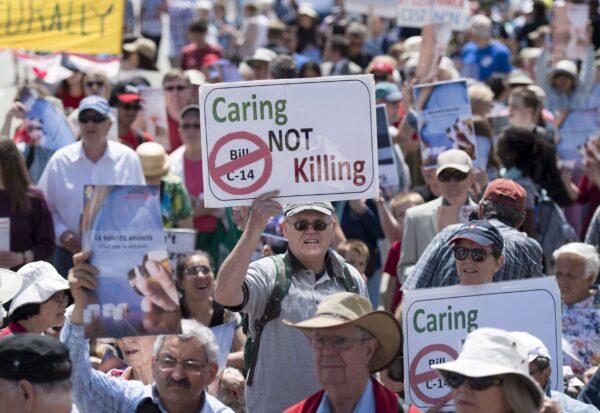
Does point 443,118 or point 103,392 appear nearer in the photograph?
point 103,392

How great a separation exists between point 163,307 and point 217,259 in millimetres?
3926

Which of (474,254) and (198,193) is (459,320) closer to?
(474,254)

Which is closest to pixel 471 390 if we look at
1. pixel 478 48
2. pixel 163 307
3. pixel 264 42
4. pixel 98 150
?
pixel 163 307

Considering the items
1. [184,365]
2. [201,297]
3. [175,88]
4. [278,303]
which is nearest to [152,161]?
[201,297]

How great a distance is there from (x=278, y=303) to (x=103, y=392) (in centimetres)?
87

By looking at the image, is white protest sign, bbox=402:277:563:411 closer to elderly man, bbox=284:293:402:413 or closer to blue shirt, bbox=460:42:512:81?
elderly man, bbox=284:293:402:413

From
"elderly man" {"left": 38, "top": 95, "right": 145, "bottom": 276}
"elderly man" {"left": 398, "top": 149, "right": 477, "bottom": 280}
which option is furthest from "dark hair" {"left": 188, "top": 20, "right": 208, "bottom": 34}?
"elderly man" {"left": 398, "top": 149, "right": 477, "bottom": 280}

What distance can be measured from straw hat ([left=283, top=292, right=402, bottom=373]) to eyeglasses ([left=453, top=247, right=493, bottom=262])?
42.6 inches

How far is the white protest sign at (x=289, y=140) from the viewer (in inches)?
241

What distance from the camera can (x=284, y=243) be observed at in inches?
342

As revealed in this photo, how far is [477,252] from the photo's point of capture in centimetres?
626

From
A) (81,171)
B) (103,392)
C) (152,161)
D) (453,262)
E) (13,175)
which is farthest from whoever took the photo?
(152,161)

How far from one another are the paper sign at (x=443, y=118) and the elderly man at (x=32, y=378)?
5265 millimetres

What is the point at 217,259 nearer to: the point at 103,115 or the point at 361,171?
the point at 103,115
